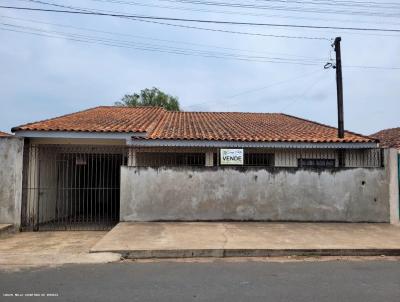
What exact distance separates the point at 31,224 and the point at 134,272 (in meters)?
6.96

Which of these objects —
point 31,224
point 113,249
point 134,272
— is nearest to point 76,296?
point 134,272

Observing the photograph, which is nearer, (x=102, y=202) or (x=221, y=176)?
(x=221, y=176)

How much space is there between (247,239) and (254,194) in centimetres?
316

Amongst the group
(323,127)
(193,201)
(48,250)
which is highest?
(323,127)

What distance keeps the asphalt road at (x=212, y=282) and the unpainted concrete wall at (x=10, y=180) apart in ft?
17.9

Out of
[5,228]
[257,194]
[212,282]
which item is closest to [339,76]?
[257,194]

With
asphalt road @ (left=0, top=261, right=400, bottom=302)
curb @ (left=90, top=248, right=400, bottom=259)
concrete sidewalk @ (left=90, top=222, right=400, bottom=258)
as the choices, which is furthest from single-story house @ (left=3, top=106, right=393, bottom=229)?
asphalt road @ (left=0, top=261, right=400, bottom=302)

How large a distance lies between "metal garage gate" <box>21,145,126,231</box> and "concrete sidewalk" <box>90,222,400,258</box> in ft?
9.73

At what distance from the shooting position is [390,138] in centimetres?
2073

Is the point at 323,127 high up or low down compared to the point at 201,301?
up

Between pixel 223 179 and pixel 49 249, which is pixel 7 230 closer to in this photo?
pixel 49 249

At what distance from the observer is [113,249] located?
8.34 metres

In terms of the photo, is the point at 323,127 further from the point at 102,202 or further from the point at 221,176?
the point at 102,202

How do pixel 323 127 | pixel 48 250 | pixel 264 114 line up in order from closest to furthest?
pixel 48 250 < pixel 323 127 < pixel 264 114
